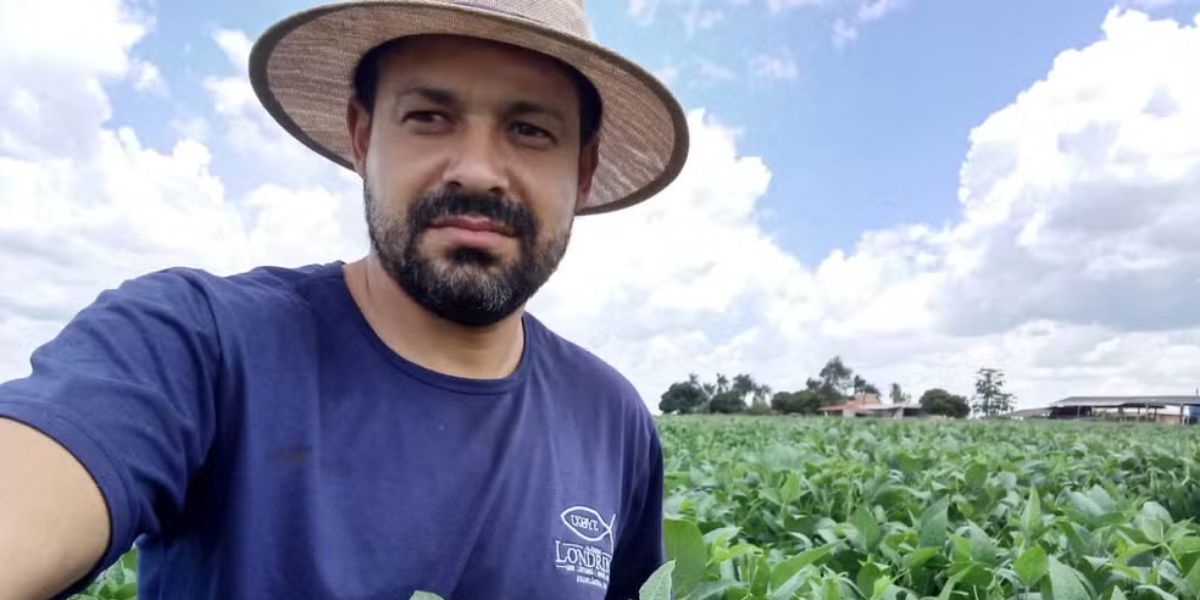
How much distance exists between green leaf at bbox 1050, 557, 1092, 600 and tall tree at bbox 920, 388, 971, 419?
56.8 meters

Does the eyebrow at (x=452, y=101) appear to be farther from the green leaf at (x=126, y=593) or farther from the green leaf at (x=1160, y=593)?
the green leaf at (x=1160, y=593)

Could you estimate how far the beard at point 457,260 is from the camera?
5.77 feet

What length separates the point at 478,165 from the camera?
1750 mm

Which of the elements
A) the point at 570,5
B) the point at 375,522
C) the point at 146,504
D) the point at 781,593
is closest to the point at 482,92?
the point at 570,5

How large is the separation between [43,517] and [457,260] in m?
0.76

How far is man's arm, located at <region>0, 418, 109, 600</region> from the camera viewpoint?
1.13m

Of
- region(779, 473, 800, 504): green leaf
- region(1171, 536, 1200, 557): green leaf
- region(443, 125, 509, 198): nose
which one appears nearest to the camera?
region(443, 125, 509, 198): nose

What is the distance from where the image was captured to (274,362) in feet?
5.33

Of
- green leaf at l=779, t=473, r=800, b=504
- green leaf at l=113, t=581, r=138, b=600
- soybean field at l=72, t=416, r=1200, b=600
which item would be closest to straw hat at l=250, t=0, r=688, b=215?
soybean field at l=72, t=416, r=1200, b=600

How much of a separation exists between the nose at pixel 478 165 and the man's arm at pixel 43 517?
2.41 ft

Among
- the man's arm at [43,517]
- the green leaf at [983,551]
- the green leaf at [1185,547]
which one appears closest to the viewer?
the man's arm at [43,517]

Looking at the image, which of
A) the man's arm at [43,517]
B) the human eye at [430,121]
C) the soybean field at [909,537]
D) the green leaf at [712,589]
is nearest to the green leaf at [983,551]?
the soybean field at [909,537]

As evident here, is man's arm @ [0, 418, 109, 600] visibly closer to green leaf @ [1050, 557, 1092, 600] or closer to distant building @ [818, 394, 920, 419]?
green leaf @ [1050, 557, 1092, 600]

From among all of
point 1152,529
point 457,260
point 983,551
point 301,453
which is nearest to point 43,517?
Answer: point 301,453
